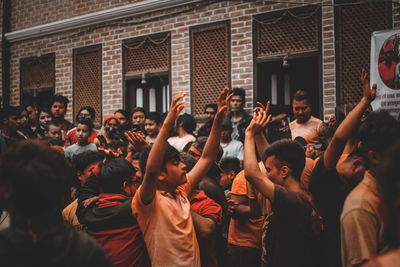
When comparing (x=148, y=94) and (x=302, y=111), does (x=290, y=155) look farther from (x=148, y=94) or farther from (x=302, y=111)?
(x=148, y=94)

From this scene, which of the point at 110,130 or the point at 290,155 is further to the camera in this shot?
the point at 110,130

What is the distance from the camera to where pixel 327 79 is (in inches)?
255

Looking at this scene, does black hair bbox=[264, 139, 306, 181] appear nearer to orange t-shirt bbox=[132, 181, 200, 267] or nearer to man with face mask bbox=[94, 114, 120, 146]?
orange t-shirt bbox=[132, 181, 200, 267]

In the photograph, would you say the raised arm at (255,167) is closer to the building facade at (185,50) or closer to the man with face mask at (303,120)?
the man with face mask at (303,120)

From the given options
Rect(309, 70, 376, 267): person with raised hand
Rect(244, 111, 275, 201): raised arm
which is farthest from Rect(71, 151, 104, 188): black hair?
Rect(309, 70, 376, 267): person with raised hand

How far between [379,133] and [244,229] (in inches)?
64.7

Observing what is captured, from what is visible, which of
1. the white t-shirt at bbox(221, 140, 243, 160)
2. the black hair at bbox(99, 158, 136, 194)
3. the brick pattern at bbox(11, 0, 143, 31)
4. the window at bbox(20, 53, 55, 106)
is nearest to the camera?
the black hair at bbox(99, 158, 136, 194)

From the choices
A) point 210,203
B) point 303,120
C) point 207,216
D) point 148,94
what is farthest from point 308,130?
point 148,94

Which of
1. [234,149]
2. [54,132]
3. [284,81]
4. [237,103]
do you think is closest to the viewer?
[234,149]

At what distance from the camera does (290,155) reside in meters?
2.73

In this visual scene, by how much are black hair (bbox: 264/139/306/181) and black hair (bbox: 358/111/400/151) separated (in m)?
0.53

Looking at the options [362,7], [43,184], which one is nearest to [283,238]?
[43,184]

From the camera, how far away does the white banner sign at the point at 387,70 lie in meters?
4.66

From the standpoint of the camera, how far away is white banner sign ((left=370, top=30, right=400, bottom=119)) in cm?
466
